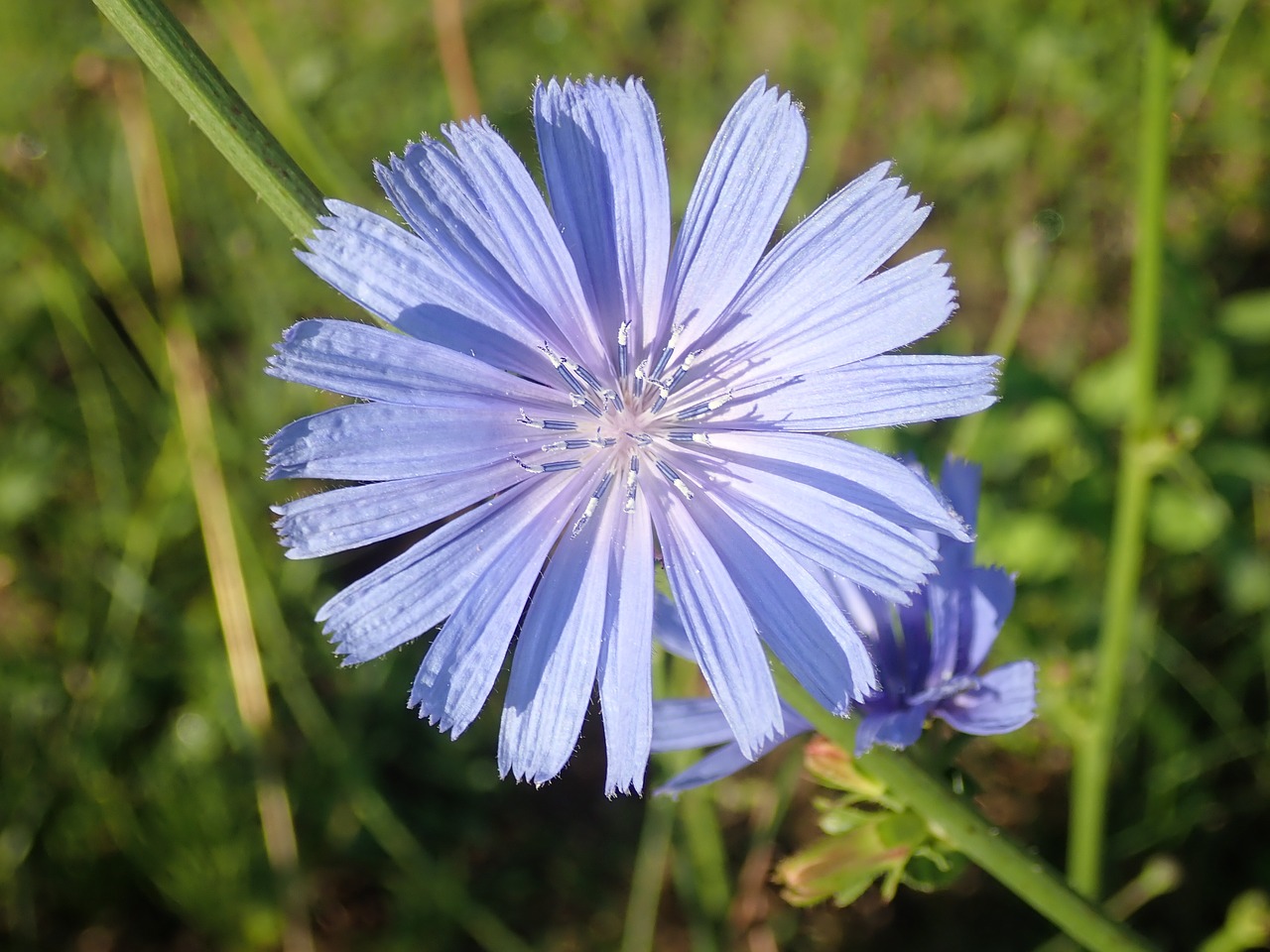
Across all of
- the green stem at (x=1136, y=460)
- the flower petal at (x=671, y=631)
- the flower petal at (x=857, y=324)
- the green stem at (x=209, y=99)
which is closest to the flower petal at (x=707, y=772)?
the flower petal at (x=671, y=631)

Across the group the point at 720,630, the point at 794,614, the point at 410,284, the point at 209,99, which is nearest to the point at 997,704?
the point at 794,614

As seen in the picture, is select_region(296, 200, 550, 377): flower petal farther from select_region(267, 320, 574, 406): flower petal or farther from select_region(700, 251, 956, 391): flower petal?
select_region(700, 251, 956, 391): flower petal

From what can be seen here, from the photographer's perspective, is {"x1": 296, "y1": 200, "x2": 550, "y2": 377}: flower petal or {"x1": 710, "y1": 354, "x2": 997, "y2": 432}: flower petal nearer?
{"x1": 296, "y1": 200, "x2": 550, "y2": 377}: flower petal

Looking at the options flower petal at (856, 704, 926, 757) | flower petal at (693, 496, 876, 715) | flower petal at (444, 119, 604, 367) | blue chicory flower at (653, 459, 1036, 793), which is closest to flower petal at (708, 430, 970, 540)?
flower petal at (693, 496, 876, 715)

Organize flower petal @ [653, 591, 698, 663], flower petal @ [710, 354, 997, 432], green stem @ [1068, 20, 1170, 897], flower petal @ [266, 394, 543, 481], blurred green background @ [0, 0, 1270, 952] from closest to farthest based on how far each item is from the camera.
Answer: flower petal @ [266, 394, 543, 481] → flower petal @ [710, 354, 997, 432] → flower petal @ [653, 591, 698, 663] → green stem @ [1068, 20, 1170, 897] → blurred green background @ [0, 0, 1270, 952]

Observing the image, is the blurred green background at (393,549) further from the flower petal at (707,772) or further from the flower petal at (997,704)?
the flower petal at (707,772)

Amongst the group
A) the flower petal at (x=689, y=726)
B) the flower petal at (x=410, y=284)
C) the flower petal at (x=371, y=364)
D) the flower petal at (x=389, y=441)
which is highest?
the flower petal at (x=410, y=284)
